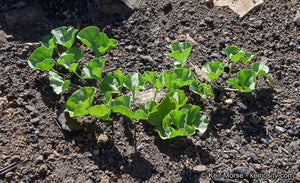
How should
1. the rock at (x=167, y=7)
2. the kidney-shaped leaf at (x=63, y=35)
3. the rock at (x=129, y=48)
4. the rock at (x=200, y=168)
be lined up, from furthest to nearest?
1. the rock at (x=167, y=7)
2. the rock at (x=129, y=48)
3. the kidney-shaped leaf at (x=63, y=35)
4. the rock at (x=200, y=168)

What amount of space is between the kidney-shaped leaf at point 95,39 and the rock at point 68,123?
2.00 ft

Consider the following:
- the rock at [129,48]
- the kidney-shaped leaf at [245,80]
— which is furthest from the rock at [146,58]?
the kidney-shaped leaf at [245,80]

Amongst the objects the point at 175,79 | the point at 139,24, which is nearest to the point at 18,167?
the point at 175,79

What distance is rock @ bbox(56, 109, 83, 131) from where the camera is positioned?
231cm

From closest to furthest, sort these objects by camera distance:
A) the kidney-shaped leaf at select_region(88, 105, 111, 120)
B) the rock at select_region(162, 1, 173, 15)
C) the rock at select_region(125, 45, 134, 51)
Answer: the kidney-shaped leaf at select_region(88, 105, 111, 120) < the rock at select_region(125, 45, 134, 51) < the rock at select_region(162, 1, 173, 15)

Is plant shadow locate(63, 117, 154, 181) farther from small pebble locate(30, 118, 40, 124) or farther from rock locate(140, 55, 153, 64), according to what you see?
rock locate(140, 55, 153, 64)

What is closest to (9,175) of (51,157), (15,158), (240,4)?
(15,158)

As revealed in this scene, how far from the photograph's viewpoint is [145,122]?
95.7 inches

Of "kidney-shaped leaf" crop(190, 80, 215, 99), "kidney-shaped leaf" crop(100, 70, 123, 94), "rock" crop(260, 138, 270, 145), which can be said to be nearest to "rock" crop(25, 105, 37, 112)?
"kidney-shaped leaf" crop(100, 70, 123, 94)

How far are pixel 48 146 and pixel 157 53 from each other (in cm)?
132

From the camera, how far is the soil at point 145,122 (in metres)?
2.17

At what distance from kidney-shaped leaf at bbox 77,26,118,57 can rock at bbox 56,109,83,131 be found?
0.61 meters

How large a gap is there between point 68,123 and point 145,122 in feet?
1.98

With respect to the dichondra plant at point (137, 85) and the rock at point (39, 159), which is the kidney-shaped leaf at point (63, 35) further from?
the rock at point (39, 159)
